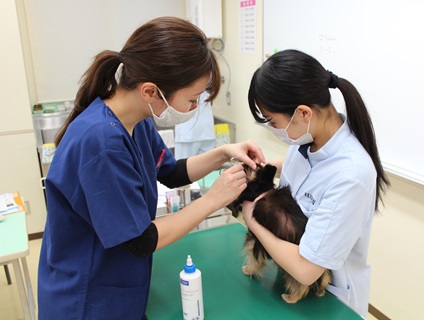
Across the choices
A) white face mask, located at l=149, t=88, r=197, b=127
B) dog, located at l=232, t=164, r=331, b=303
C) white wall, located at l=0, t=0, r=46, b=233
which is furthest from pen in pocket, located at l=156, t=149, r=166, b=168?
white wall, located at l=0, t=0, r=46, b=233

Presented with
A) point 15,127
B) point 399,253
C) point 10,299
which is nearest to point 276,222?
point 399,253

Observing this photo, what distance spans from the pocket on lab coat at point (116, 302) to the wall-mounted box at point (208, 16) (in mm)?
2961

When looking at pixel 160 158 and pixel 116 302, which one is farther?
pixel 160 158

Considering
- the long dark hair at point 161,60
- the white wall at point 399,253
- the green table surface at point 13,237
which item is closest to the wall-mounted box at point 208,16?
the white wall at point 399,253

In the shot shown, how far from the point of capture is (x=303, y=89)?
1.06 meters

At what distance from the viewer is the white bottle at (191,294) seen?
1079mm

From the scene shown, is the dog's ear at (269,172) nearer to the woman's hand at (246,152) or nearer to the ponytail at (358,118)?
the woman's hand at (246,152)

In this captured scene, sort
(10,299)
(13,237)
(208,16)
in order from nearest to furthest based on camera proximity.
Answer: (13,237) < (10,299) < (208,16)

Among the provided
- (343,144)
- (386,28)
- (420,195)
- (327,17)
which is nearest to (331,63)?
(327,17)

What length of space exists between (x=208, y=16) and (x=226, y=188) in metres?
2.81

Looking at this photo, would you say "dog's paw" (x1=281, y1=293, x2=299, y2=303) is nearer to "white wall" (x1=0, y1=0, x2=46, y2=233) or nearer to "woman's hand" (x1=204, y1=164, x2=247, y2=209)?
"woman's hand" (x1=204, y1=164, x2=247, y2=209)

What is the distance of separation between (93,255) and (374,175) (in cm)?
82

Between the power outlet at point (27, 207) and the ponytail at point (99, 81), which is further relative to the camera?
the power outlet at point (27, 207)

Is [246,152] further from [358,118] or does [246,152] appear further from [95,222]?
[95,222]
